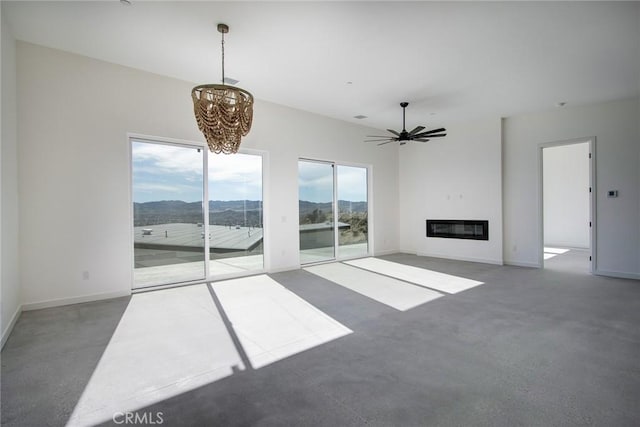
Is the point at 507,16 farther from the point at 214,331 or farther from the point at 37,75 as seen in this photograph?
the point at 37,75

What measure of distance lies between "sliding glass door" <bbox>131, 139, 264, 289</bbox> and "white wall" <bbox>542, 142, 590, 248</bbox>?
8487mm

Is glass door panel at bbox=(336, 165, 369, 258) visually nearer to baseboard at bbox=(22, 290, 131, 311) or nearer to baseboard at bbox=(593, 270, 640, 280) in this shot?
baseboard at bbox=(22, 290, 131, 311)

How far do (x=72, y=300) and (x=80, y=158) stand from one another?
1.94 meters

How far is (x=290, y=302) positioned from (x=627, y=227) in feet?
20.7

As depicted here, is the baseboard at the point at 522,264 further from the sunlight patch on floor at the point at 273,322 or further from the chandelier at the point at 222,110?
the chandelier at the point at 222,110

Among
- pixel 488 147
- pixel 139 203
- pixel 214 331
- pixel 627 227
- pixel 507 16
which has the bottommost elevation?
pixel 214 331

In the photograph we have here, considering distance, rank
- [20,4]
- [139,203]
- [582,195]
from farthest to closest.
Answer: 1. [582,195]
2. [139,203]
3. [20,4]

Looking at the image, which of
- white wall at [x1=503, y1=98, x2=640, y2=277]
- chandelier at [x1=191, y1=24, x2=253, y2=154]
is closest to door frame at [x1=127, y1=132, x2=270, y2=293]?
chandelier at [x1=191, y1=24, x2=253, y2=154]

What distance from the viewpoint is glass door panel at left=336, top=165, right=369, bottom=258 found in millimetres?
7605

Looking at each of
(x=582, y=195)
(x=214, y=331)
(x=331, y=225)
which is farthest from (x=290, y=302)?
(x=582, y=195)

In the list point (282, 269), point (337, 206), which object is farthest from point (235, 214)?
point (337, 206)

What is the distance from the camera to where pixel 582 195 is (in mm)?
9219

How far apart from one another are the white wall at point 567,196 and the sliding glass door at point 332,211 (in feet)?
18.6

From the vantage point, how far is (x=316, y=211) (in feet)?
23.4
